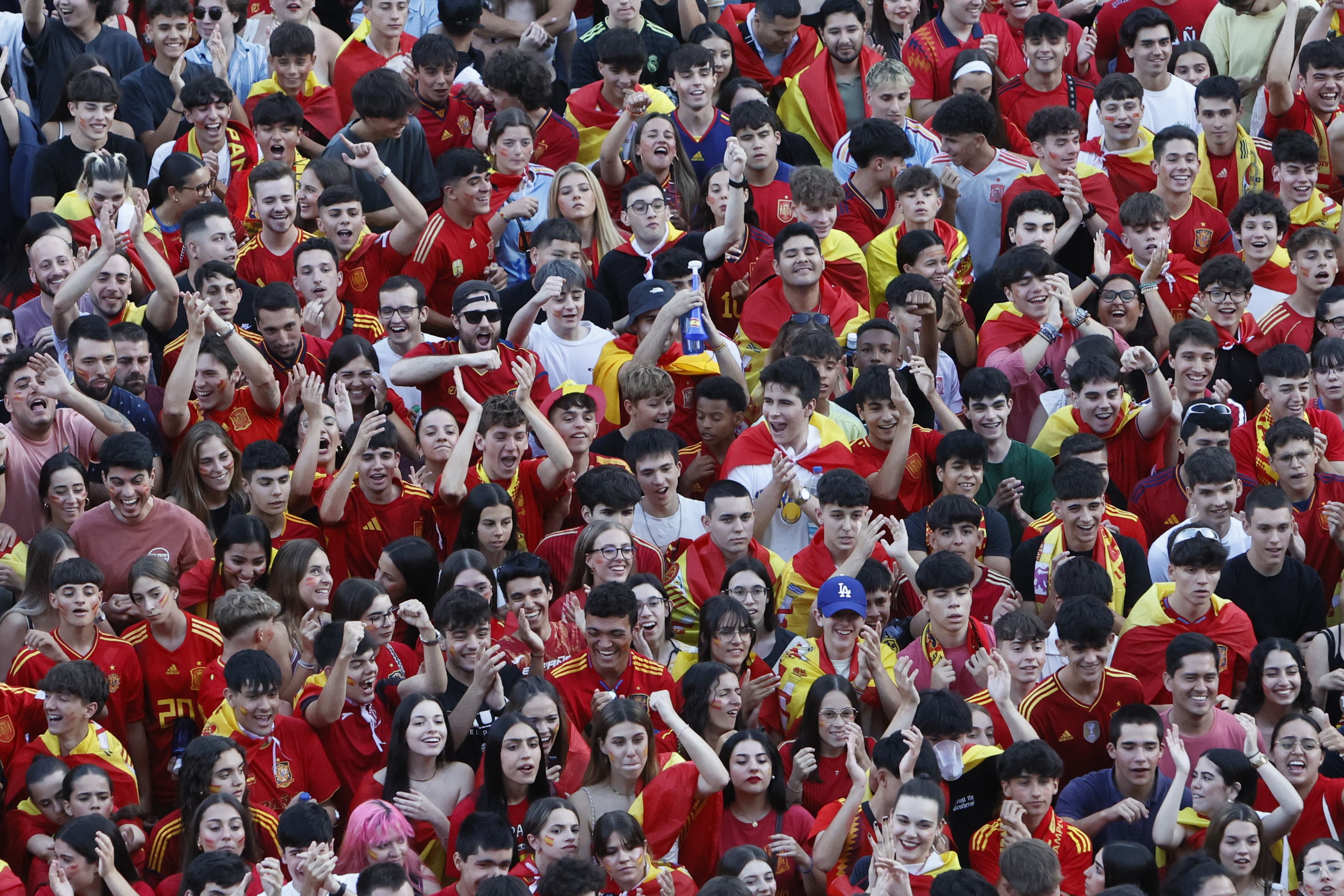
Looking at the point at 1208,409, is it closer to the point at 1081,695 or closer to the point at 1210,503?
the point at 1210,503

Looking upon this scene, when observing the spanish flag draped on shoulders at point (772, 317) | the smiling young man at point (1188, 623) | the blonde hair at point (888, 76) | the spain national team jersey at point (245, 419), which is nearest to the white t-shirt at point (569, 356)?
the spanish flag draped on shoulders at point (772, 317)

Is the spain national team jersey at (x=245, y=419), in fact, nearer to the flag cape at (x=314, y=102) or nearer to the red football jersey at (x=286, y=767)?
the red football jersey at (x=286, y=767)

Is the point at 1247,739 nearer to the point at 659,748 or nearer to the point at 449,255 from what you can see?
the point at 659,748

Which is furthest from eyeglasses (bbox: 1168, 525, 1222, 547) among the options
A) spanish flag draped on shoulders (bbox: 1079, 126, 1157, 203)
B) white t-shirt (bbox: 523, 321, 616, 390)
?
spanish flag draped on shoulders (bbox: 1079, 126, 1157, 203)

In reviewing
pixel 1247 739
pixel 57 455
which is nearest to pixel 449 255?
pixel 57 455

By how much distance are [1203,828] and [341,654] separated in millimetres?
3240

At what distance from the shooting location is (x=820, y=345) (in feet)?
34.7

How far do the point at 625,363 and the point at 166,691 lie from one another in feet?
8.92

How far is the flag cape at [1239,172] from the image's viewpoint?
12531 mm

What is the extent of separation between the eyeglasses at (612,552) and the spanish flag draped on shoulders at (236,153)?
11.3ft

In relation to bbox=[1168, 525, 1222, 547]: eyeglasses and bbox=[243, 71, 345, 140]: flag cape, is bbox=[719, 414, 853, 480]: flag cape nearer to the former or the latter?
bbox=[1168, 525, 1222, 547]: eyeglasses

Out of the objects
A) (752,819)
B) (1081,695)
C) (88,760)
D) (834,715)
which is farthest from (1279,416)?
(88,760)

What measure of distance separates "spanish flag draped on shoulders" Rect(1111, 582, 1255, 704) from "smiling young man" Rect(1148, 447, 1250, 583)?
398 millimetres

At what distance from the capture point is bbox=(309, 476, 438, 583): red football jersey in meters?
9.99
